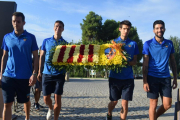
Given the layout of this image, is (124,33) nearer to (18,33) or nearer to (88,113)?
(18,33)

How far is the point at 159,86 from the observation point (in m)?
4.07

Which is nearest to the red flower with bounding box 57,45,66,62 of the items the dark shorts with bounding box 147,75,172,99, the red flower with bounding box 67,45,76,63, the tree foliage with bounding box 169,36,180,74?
the red flower with bounding box 67,45,76,63

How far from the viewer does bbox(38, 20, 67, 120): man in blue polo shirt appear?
4.29 metres

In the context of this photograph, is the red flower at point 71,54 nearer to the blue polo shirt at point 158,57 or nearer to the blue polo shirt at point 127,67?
the blue polo shirt at point 127,67

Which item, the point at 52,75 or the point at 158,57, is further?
the point at 52,75

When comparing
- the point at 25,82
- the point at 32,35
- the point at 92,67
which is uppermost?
the point at 32,35

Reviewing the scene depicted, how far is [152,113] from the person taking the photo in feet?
13.0

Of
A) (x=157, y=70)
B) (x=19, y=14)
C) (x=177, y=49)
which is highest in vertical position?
(x=177, y=49)

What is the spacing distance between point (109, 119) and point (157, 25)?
2435mm

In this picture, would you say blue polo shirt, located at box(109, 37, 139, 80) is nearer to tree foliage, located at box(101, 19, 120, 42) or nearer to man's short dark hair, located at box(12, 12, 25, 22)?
man's short dark hair, located at box(12, 12, 25, 22)

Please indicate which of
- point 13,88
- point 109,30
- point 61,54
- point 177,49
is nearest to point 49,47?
point 61,54

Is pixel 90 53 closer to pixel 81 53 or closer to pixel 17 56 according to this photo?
pixel 81 53

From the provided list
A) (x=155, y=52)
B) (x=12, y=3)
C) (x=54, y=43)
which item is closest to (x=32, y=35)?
(x=54, y=43)

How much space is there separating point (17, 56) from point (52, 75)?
38.6 inches
